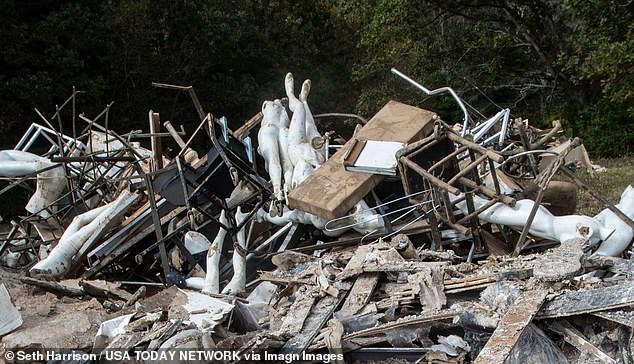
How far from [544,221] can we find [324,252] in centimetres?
206

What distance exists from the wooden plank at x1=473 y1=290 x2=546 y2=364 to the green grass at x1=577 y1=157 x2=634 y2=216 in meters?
4.81

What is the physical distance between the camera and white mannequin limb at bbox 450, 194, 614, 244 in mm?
5801

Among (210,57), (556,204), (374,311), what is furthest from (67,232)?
(210,57)

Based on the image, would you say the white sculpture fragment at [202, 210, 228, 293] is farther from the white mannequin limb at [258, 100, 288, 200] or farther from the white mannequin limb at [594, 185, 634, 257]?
the white mannequin limb at [594, 185, 634, 257]

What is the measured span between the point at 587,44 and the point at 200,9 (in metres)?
11.3

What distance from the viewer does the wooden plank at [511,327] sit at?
4.16 meters

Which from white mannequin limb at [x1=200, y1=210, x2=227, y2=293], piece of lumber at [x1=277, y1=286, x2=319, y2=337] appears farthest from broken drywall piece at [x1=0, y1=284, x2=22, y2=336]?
piece of lumber at [x1=277, y1=286, x2=319, y2=337]

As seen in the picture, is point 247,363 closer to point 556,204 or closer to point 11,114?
Result: point 556,204

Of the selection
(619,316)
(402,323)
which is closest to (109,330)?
(402,323)

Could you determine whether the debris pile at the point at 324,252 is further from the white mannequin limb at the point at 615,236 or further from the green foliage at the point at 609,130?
the green foliage at the point at 609,130

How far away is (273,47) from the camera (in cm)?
2286

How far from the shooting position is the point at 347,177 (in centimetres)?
675

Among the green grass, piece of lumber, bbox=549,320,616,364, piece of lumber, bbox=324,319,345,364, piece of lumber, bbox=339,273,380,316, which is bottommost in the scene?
the green grass

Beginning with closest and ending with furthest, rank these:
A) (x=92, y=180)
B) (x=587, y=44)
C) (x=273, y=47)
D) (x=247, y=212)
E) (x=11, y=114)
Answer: (x=247, y=212)
(x=92, y=180)
(x=587, y=44)
(x=11, y=114)
(x=273, y=47)
